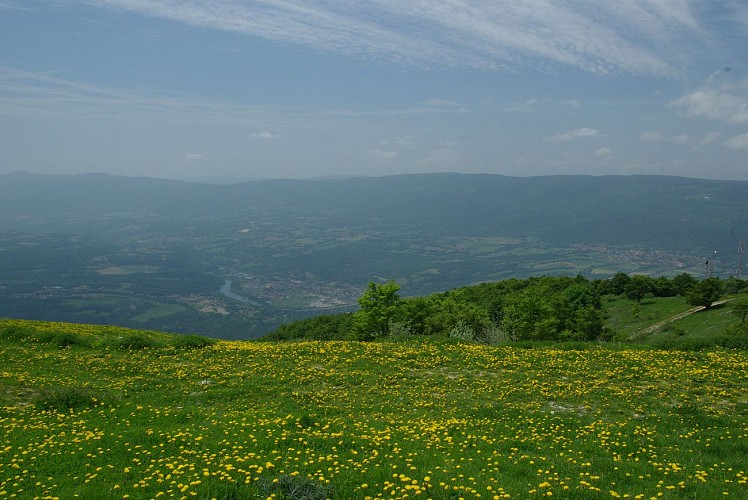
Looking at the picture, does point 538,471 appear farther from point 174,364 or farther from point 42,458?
point 174,364

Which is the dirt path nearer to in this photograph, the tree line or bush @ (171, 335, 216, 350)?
the tree line

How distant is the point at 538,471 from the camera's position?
382 inches

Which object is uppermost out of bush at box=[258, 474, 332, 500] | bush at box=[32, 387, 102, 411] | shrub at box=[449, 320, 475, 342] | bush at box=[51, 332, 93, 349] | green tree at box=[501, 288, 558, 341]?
bush at box=[258, 474, 332, 500]

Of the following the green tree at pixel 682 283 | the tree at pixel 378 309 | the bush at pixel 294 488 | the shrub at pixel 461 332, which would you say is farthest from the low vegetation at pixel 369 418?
the green tree at pixel 682 283

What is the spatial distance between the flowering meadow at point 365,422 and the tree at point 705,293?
134 feet

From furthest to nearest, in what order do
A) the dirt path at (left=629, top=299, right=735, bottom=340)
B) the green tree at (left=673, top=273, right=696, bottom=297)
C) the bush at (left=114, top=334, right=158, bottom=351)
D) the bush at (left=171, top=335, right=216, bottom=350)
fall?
the green tree at (left=673, top=273, right=696, bottom=297) < the dirt path at (left=629, top=299, right=735, bottom=340) < the bush at (left=171, top=335, right=216, bottom=350) < the bush at (left=114, top=334, right=158, bottom=351)

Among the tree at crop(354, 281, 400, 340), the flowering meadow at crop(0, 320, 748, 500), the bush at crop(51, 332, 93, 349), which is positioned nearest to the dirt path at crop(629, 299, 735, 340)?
the tree at crop(354, 281, 400, 340)

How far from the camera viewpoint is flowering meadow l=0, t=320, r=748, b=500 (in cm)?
910

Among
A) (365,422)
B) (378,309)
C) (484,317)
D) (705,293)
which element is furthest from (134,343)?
(705,293)

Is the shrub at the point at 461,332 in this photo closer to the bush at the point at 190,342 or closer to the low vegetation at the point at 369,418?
the low vegetation at the point at 369,418

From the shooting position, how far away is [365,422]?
13.2 metres

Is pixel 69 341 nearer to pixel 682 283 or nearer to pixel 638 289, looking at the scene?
pixel 638 289

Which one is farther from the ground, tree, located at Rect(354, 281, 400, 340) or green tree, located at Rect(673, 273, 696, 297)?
tree, located at Rect(354, 281, 400, 340)

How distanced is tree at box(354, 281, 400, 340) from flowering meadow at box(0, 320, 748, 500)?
14.2 m
